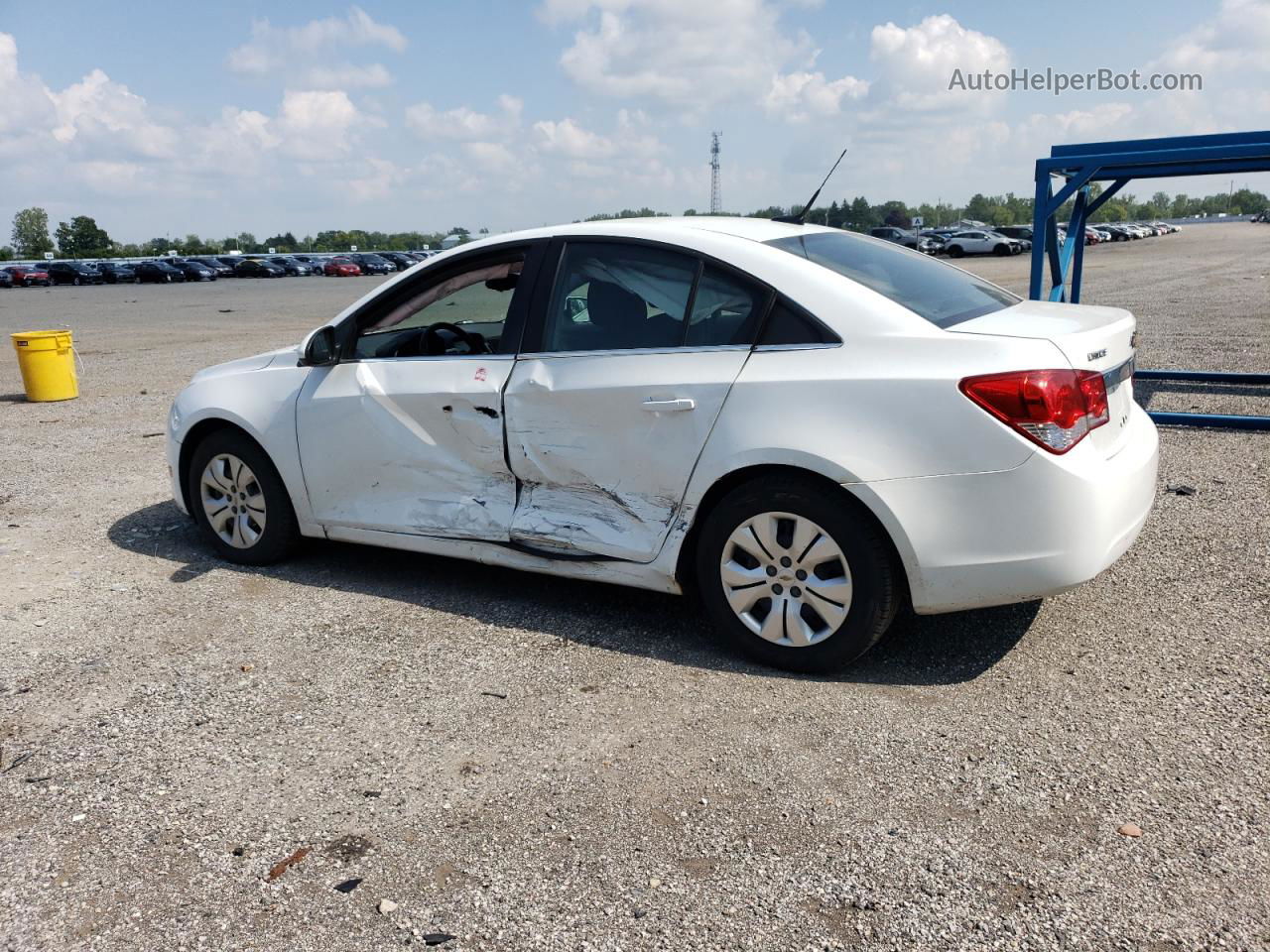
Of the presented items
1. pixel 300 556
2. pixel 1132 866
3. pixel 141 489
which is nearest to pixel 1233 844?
pixel 1132 866

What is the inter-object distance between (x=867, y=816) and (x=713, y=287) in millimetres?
2106

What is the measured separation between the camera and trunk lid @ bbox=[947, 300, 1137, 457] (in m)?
3.79

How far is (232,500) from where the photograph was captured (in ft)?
18.2

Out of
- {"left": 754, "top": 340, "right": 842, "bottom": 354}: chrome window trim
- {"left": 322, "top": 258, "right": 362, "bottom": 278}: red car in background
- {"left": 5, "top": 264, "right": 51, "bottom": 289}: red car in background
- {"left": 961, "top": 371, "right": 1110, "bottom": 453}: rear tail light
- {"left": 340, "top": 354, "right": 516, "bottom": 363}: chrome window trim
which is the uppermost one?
{"left": 754, "top": 340, "right": 842, "bottom": 354}: chrome window trim

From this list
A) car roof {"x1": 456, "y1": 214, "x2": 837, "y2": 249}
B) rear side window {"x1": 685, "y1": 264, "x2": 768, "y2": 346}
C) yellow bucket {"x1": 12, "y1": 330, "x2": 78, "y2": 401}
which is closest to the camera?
rear side window {"x1": 685, "y1": 264, "x2": 768, "y2": 346}

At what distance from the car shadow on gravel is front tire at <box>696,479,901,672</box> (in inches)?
6.3

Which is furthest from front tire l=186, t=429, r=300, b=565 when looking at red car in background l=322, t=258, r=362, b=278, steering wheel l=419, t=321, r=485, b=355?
red car in background l=322, t=258, r=362, b=278

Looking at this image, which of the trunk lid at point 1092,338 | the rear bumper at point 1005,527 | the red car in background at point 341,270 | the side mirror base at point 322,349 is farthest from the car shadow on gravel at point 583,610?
the red car in background at point 341,270

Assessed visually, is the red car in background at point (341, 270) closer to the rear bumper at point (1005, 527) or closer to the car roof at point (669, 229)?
the car roof at point (669, 229)

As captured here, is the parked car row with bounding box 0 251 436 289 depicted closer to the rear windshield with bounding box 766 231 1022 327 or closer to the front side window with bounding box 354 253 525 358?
the front side window with bounding box 354 253 525 358

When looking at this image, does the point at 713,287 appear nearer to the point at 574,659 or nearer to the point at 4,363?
the point at 574,659

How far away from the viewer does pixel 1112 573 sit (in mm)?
5035

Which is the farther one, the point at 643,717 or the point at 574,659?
the point at 574,659

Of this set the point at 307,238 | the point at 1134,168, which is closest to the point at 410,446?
the point at 1134,168
